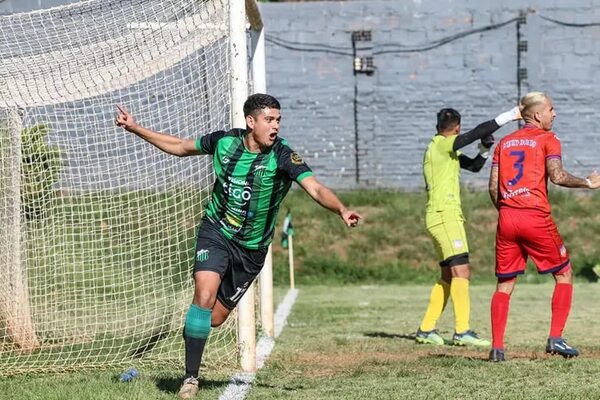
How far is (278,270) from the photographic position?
17.5m

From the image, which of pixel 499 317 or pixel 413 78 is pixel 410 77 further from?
pixel 499 317

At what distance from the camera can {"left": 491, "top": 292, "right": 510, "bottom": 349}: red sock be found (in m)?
8.59

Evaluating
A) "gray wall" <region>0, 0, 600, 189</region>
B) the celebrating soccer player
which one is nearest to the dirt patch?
the celebrating soccer player

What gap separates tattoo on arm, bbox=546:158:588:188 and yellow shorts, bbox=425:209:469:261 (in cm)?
170

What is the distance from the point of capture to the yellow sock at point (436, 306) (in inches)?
401

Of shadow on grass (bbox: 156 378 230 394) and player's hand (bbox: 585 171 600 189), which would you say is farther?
player's hand (bbox: 585 171 600 189)

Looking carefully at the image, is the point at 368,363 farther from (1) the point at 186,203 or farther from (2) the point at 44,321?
(2) the point at 44,321

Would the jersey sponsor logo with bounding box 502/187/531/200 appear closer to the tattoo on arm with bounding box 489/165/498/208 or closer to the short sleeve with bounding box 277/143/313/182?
the tattoo on arm with bounding box 489/165/498/208

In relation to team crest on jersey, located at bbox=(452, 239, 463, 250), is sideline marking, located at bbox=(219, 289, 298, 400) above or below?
below

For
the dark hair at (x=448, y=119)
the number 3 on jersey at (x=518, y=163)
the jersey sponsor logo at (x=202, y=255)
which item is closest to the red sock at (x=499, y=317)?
the number 3 on jersey at (x=518, y=163)

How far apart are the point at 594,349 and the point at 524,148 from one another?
6.08ft

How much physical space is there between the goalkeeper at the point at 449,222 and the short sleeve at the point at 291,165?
9.66 feet

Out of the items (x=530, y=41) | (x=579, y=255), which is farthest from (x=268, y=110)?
(x=530, y=41)

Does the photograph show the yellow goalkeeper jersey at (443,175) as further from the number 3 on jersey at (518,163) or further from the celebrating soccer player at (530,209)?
the number 3 on jersey at (518,163)
